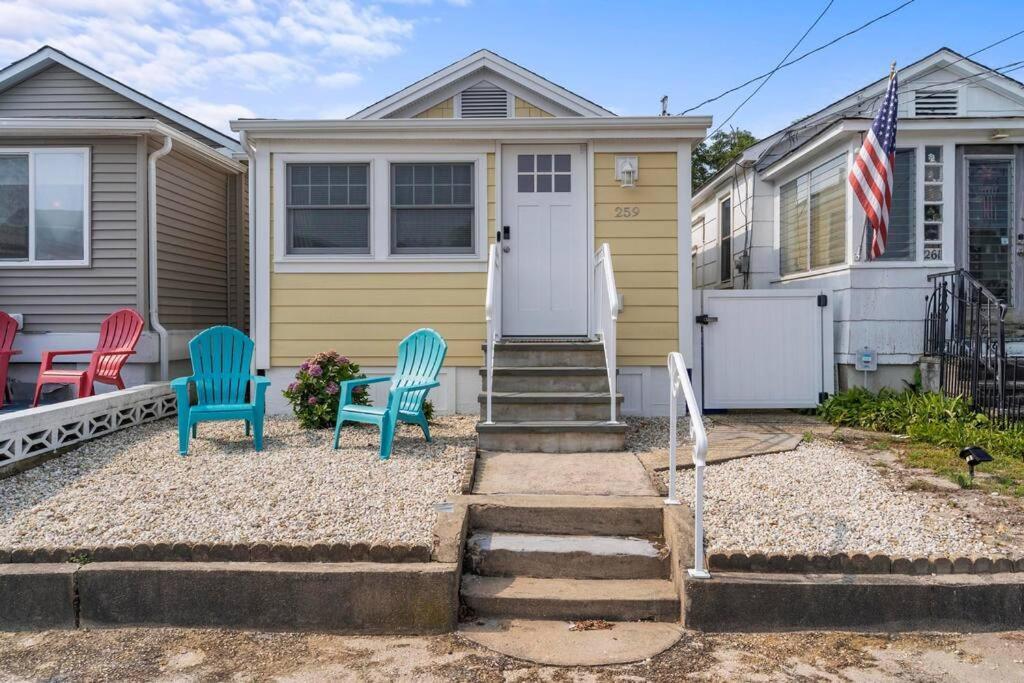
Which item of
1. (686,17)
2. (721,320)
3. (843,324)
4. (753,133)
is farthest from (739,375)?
(753,133)

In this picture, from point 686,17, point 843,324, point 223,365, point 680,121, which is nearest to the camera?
point 223,365

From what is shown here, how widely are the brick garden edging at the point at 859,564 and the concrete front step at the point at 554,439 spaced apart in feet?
7.25

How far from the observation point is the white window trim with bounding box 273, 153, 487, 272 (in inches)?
287

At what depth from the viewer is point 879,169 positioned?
22.1ft

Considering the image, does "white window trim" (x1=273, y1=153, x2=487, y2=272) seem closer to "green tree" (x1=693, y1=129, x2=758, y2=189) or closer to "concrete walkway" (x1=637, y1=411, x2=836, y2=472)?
"concrete walkway" (x1=637, y1=411, x2=836, y2=472)

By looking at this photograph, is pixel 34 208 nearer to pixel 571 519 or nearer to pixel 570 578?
pixel 571 519

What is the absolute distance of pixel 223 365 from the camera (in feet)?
19.5

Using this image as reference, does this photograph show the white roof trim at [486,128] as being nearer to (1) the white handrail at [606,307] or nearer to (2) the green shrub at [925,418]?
(1) the white handrail at [606,307]

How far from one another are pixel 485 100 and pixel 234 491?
710cm

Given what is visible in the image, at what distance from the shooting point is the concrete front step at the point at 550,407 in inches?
231

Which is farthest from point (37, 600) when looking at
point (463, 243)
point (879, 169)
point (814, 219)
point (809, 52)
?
point (809, 52)

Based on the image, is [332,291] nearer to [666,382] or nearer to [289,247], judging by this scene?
[289,247]

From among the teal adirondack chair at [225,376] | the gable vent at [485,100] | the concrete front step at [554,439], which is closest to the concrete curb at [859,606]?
the concrete front step at [554,439]

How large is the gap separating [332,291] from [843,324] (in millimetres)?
5392
